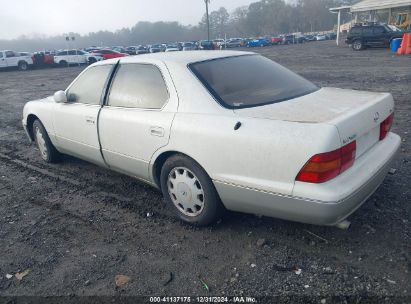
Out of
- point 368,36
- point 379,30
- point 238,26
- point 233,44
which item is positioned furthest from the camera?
point 238,26

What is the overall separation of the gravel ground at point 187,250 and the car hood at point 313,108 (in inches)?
42.1

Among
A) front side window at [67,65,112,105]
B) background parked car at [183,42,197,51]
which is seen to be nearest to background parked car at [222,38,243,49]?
background parked car at [183,42,197,51]

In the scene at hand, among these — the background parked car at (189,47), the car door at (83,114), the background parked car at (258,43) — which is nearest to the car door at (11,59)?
the background parked car at (189,47)

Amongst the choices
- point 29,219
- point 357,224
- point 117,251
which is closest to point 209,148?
point 117,251

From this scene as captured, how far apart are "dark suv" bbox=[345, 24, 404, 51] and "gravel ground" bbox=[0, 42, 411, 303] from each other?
25.4 m

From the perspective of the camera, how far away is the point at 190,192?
3.15 m

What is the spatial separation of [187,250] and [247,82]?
1.61 meters

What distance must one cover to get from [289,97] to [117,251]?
205cm

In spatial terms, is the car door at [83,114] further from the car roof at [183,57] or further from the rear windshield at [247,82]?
the rear windshield at [247,82]

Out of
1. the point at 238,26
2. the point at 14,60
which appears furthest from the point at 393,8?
the point at 238,26

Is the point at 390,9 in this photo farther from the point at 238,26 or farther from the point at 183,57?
the point at 238,26

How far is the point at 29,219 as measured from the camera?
3668 mm

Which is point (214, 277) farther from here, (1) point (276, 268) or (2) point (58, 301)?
(2) point (58, 301)

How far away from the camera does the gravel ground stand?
2500mm
